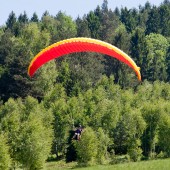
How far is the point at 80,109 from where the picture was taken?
2069 inches

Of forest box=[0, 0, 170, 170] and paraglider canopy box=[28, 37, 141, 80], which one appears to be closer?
paraglider canopy box=[28, 37, 141, 80]

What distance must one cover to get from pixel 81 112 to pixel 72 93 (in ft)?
49.1

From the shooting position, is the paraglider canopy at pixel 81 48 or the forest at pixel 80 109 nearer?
the paraglider canopy at pixel 81 48

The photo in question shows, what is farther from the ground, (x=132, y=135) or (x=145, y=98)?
(x=145, y=98)

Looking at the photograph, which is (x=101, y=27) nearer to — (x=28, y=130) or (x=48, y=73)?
(x=48, y=73)

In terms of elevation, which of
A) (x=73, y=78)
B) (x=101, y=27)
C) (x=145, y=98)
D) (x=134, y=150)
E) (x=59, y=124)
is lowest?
(x=134, y=150)

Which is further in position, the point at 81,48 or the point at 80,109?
the point at 80,109

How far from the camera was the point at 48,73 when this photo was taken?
69562 mm

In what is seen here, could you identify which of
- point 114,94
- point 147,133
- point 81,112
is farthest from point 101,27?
point 147,133

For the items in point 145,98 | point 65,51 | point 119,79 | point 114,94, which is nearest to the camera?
point 65,51

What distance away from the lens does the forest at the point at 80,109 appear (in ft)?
125

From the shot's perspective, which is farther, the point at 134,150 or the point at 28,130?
the point at 134,150

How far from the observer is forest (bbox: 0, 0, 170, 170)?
3800 cm

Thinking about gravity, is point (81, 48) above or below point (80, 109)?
above
